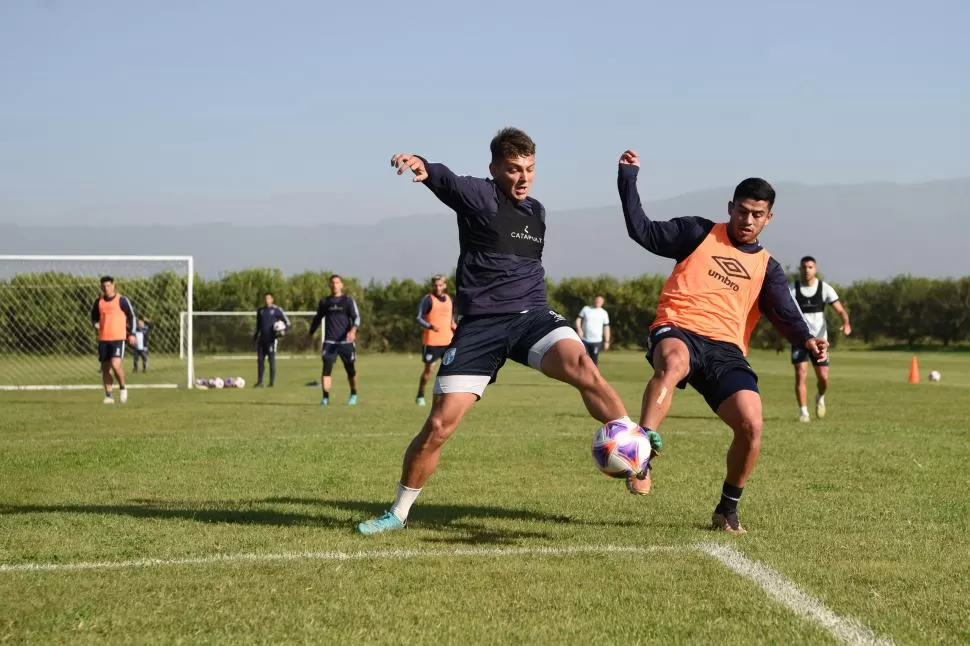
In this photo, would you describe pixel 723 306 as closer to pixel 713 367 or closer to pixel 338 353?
pixel 713 367

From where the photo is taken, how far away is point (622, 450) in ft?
19.6

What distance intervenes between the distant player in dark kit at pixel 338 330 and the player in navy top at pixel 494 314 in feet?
44.8

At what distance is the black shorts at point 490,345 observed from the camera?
6.53 m

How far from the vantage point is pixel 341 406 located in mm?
19203

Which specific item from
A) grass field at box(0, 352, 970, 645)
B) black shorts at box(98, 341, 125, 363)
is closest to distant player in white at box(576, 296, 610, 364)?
black shorts at box(98, 341, 125, 363)

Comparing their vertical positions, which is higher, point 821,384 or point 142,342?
point 821,384

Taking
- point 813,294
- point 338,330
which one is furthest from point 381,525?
point 338,330

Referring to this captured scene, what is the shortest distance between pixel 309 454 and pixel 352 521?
169 inches

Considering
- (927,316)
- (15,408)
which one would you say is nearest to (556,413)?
(15,408)

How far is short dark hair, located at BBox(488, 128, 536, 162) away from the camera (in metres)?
6.57

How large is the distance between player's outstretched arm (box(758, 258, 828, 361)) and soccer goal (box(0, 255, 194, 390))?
2069 centimetres

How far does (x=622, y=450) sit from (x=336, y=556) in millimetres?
1627

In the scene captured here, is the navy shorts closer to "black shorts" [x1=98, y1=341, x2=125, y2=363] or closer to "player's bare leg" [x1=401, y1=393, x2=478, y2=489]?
"black shorts" [x1=98, y1=341, x2=125, y2=363]

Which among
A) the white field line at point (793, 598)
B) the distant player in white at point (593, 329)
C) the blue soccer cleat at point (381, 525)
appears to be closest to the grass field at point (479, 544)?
the white field line at point (793, 598)
